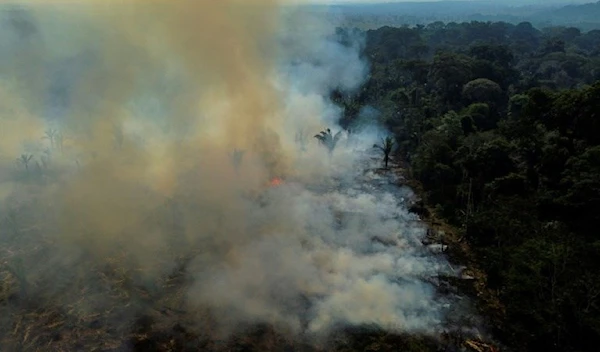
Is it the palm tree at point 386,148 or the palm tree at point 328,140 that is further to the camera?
the palm tree at point 328,140

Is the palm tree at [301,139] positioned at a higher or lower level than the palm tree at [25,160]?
lower

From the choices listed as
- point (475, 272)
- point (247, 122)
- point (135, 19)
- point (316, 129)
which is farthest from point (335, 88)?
point (475, 272)

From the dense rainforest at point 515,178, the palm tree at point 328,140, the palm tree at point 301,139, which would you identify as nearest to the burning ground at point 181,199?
the palm tree at point 301,139

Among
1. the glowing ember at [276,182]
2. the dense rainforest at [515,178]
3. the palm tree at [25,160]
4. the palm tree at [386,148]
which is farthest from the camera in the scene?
the palm tree at [386,148]

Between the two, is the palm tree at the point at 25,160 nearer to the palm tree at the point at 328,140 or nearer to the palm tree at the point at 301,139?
the palm tree at the point at 301,139

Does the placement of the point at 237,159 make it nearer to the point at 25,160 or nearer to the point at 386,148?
the point at 386,148

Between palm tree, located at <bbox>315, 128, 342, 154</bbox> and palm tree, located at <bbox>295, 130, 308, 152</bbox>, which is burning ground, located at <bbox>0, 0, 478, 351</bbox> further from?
→ palm tree, located at <bbox>315, 128, 342, 154</bbox>

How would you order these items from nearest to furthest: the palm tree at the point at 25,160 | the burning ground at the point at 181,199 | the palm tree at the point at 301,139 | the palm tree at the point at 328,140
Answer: the burning ground at the point at 181,199 → the palm tree at the point at 25,160 → the palm tree at the point at 328,140 → the palm tree at the point at 301,139
